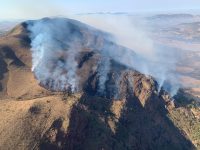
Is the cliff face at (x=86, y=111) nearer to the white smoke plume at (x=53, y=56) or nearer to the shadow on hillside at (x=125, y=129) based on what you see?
the shadow on hillside at (x=125, y=129)

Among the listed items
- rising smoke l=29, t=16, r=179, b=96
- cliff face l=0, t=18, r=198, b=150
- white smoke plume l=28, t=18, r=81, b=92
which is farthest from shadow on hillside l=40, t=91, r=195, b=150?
white smoke plume l=28, t=18, r=81, b=92

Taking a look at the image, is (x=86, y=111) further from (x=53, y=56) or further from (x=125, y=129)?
(x=53, y=56)

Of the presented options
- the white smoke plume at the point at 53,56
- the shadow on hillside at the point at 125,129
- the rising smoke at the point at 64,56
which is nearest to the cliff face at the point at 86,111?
the shadow on hillside at the point at 125,129

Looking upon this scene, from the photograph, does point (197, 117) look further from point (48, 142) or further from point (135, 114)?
point (48, 142)

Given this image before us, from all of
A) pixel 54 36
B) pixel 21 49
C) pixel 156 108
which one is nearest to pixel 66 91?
pixel 156 108

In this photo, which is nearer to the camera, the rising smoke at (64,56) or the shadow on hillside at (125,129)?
the shadow on hillside at (125,129)

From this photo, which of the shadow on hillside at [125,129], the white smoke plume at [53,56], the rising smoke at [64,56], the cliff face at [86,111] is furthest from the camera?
the rising smoke at [64,56]

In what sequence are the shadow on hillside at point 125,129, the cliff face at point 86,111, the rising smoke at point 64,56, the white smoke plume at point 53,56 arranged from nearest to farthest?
the cliff face at point 86,111, the shadow on hillside at point 125,129, the white smoke plume at point 53,56, the rising smoke at point 64,56

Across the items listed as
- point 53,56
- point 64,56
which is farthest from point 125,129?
point 53,56
